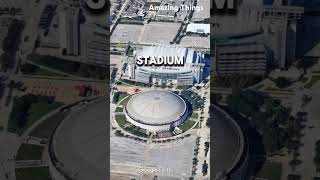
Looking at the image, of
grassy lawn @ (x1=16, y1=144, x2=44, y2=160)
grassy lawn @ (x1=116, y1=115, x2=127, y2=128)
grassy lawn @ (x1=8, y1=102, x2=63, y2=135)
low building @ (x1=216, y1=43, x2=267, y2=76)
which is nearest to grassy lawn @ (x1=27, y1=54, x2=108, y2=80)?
grassy lawn @ (x1=8, y1=102, x2=63, y2=135)

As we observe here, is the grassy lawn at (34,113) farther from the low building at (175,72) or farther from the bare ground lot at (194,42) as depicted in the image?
the bare ground lot at (194,42)

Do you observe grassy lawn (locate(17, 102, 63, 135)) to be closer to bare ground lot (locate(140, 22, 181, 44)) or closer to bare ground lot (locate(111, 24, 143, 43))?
bare ground lot (locate(111, 24, 143, 43))

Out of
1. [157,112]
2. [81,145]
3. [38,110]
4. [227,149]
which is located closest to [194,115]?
[157,112]

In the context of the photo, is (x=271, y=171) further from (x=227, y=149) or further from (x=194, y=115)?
(x=194, y=115)

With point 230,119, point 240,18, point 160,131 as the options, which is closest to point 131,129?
point 160,131

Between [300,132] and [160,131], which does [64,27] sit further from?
[300,132]

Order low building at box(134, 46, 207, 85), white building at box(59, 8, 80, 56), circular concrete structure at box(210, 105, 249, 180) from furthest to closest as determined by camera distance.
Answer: white building at box(59, 8, 80, 56), low building at box(134, 46, 207, 85), circular concrete structure at box(210, 105, 249, 180)
